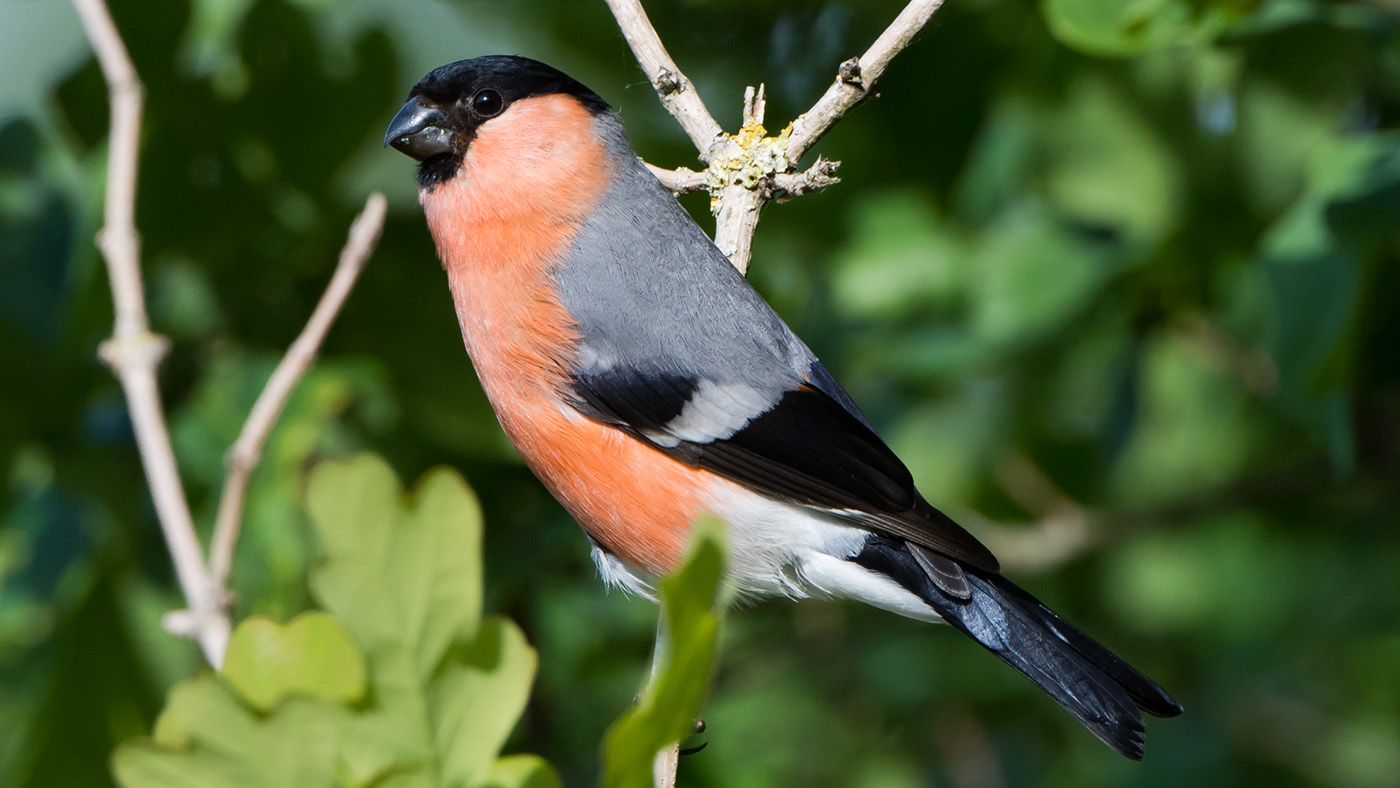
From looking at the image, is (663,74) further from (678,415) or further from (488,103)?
(678,415)

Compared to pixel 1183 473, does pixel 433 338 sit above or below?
above

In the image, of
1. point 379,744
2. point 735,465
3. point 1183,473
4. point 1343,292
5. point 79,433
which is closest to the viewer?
point 379,744

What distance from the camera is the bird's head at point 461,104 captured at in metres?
2.11

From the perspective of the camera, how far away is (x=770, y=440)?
1.96 metres

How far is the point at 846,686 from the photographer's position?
9.47 feet

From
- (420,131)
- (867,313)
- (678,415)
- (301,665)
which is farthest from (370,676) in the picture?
(867,313)

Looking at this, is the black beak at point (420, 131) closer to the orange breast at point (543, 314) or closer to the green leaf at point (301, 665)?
the orange breast at point (543, 314)

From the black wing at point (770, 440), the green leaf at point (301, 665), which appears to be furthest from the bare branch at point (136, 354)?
the black wing at point (770, 440)

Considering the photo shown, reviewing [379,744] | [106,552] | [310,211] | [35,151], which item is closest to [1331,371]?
[379,744]

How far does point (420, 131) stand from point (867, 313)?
0.87 m

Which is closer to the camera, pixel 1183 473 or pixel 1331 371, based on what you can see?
pixel 1331 371

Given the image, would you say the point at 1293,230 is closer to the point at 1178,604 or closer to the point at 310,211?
the point at 1178,604

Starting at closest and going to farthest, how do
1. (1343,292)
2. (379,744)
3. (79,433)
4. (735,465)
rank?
(379,744) → (1343,292) → (735,465) → (79,433)

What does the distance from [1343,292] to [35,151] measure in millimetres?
2175
